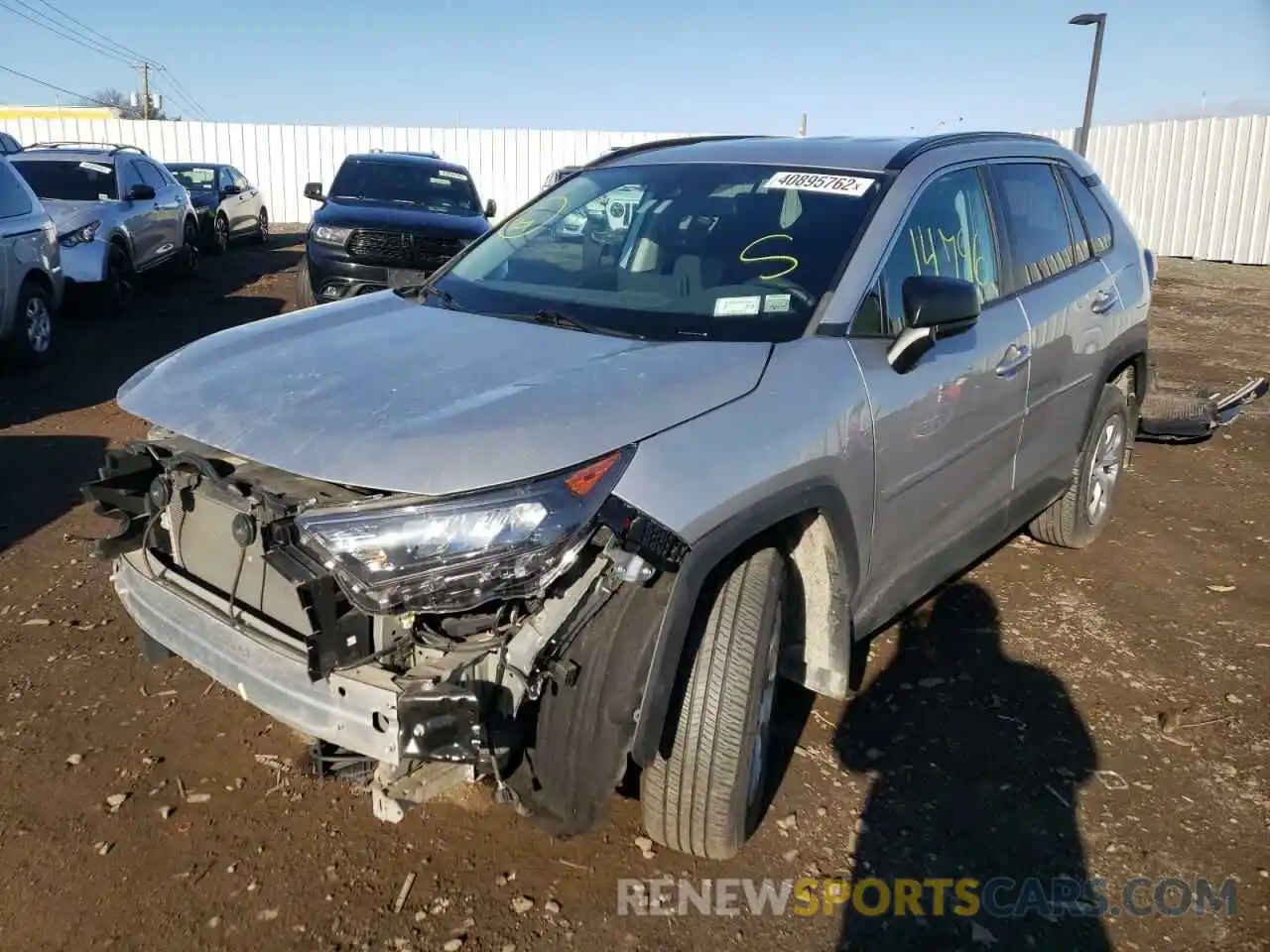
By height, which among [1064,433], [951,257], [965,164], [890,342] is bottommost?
[1064,433]

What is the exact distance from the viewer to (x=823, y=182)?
3.38 meters

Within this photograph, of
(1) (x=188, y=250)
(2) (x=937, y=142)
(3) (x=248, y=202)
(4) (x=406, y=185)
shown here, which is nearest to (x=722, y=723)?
(2) (x=937, y=142)

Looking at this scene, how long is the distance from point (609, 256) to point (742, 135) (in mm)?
1072

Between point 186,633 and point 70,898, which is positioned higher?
point 186,633

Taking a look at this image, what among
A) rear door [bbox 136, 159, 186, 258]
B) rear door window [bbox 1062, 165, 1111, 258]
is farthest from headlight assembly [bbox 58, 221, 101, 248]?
rear door window [bbox 1062, 165, 1111, 258]

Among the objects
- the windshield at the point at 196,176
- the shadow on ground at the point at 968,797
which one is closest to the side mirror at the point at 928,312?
the shadow on ground at the point at 968,797

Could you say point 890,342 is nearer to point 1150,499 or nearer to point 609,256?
point 609,256

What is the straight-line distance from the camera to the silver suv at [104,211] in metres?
10.2

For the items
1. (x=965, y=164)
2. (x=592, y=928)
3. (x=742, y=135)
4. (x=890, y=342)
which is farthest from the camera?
(x=742, y=135)

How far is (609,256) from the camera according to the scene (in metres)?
3.61

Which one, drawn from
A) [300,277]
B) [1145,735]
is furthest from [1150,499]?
[300,277]

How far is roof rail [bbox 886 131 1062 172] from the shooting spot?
3414mm

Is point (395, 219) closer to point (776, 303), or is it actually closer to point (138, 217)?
point (138, 217)

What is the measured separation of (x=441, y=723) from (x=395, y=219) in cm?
839
